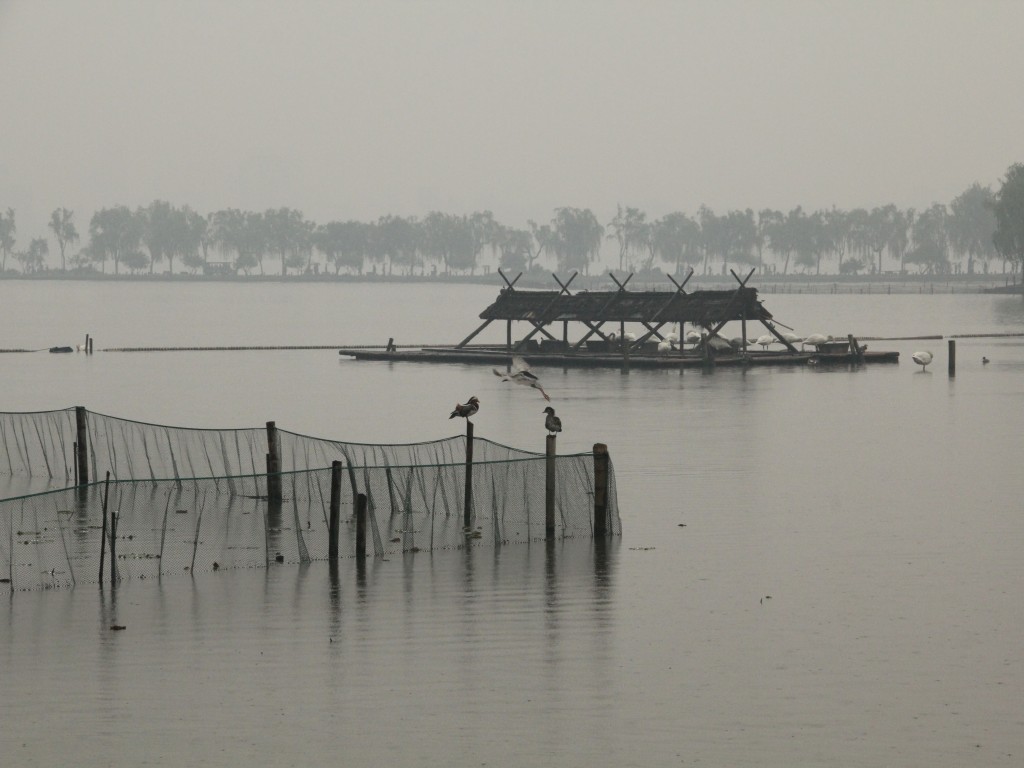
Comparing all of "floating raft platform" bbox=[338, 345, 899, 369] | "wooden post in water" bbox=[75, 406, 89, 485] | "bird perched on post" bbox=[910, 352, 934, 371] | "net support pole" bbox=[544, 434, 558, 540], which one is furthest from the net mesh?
"bird perched on post" bbox=[910, 352, 934, 371]

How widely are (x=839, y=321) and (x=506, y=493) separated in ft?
523

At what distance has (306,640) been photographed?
69.7 ft

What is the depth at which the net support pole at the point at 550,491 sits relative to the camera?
27.2m

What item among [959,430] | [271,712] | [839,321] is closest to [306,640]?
[271,712]

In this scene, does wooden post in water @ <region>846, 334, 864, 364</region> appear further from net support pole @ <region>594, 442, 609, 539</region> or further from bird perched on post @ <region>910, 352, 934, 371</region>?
net support pole @ <region>594, 442, 609, 539</region>

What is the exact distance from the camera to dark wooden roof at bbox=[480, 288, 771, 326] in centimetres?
7694

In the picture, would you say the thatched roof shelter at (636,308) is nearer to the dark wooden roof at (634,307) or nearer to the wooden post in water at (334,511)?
the dark wooden roof at (634,307)

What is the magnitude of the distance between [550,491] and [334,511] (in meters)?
3.83

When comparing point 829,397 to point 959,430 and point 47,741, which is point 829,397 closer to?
point 959,430

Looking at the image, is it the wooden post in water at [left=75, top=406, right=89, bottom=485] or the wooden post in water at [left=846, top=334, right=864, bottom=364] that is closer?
the wooden post in water at [left=75, top=406, right=89, bottom=485]

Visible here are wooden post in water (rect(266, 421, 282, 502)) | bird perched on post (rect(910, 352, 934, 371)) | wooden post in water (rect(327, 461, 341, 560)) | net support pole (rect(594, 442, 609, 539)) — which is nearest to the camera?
wooden post in water (rect(327, 461, 341, 560))

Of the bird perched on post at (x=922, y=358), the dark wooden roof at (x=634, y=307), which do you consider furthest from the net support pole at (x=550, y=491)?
the bird perched on post at (x=922, y=358)

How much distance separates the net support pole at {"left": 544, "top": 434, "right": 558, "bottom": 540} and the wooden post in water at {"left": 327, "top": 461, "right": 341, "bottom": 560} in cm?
343

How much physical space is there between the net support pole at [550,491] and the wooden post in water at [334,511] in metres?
3.43
